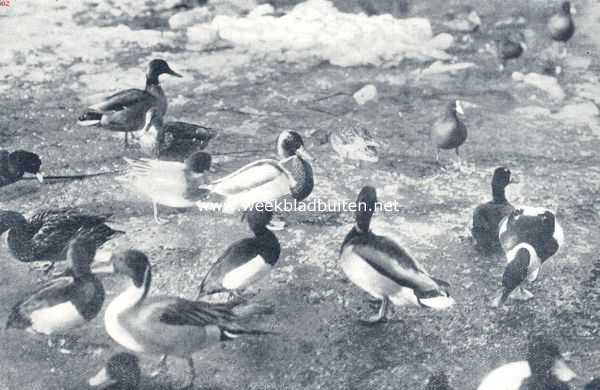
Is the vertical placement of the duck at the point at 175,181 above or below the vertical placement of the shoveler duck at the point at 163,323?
above

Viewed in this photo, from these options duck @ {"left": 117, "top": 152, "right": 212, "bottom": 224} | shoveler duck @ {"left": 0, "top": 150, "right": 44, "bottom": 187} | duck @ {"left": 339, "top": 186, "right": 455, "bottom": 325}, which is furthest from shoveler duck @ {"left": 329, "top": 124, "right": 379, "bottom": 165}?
shoveler duck @ {"left": 0, "top": 150, "right": 44, "bottom": 187}

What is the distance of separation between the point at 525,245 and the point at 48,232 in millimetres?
2593

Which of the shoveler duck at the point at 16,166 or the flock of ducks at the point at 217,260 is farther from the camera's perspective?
the shoveler duck at the point at 16,166

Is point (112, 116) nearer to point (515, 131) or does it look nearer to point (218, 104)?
point (218, 104)

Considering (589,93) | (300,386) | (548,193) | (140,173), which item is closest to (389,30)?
(589,93)

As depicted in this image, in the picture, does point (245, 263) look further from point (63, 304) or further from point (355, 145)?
point (355, 145)

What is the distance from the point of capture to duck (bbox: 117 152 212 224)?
4273 millimetres

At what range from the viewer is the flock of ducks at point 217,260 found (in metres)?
3.12

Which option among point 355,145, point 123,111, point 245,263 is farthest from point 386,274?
point 123,111

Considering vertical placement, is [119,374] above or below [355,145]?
below

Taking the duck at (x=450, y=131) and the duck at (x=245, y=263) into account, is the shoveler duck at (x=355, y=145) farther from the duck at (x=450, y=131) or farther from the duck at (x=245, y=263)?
the duck at (x=245, y=263)

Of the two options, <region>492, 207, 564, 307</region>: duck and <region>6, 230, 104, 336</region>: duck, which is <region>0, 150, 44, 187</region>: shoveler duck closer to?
<region>6, 230, 104, 336</region>: duck

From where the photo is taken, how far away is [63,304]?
10.7 feet

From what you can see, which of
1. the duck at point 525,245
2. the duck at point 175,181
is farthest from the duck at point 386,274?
the duck at point 175,181
